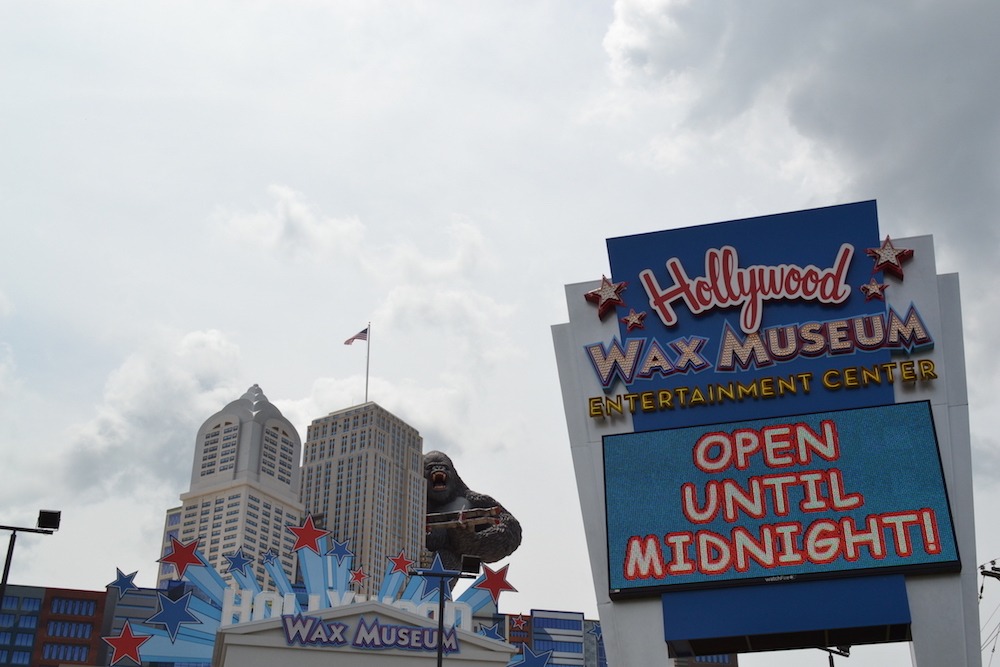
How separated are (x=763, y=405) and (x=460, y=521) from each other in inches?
1100

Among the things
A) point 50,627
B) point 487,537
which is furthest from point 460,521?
point 50,627

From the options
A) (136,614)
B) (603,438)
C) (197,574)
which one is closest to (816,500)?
(603,438)

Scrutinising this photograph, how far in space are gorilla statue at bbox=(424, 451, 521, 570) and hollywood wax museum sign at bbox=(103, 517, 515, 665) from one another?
54.9 feet

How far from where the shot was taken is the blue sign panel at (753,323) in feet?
113

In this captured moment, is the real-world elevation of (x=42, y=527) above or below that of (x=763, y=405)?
below

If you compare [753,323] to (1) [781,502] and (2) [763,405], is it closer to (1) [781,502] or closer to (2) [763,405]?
(2) [763,405]

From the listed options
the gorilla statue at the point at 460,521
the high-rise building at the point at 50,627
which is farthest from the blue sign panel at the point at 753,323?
the high-rise building at the point at 50,627

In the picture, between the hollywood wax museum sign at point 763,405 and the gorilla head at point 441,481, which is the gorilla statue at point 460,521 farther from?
the hollywood wax museum sign at point 763,405

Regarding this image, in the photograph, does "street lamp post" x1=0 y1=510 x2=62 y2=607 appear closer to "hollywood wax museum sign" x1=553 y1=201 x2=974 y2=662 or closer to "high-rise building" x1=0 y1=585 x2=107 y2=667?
"hollywood wax museum sign" x1=553 y1=201 x2=974 y2=662

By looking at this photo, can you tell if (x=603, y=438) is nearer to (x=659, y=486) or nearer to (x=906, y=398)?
(x=659, y=486)

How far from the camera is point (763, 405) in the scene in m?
34.8

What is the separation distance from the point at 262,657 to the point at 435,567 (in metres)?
6.77

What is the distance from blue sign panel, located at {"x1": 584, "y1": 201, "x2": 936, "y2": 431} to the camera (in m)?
34.5

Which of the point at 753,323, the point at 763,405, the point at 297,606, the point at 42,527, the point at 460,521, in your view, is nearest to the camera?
the point at 42,527
